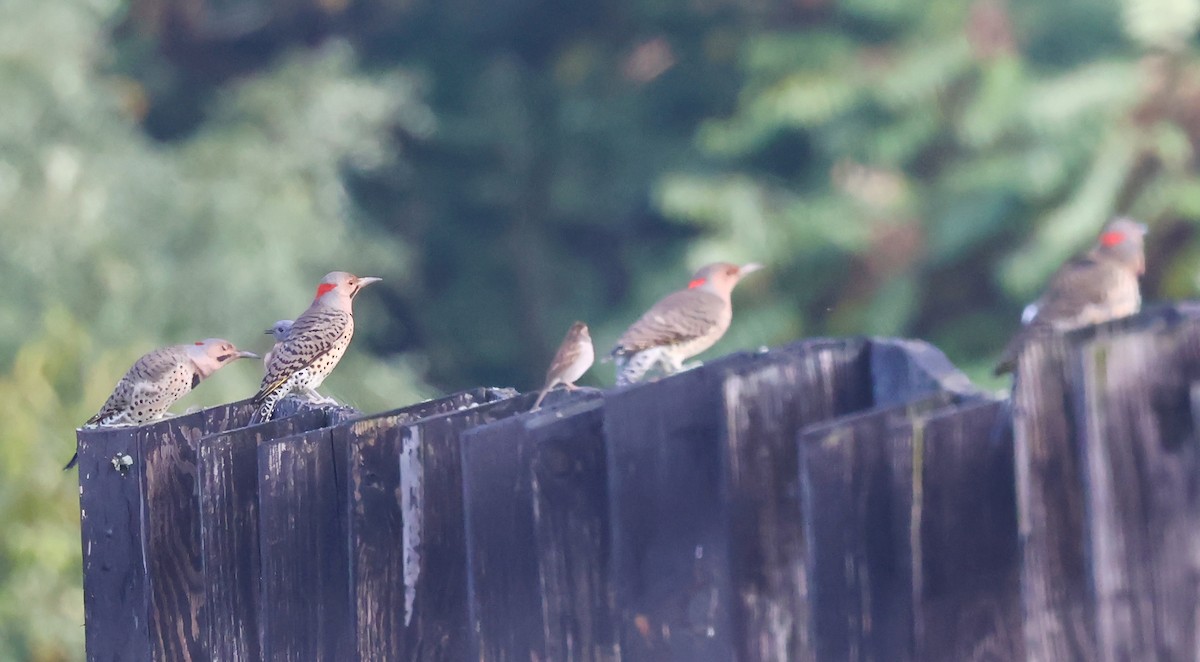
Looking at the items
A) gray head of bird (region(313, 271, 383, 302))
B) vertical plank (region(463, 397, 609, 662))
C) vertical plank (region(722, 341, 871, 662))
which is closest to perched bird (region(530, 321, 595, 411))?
gray head of bird (region(313, 271, 383, 302))

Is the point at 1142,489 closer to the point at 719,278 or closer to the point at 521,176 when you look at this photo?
the point at 719,278

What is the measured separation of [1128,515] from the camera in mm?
1401

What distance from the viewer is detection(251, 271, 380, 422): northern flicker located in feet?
17.4

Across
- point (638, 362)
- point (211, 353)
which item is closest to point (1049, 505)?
point (638, 362)

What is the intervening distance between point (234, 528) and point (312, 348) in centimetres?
301

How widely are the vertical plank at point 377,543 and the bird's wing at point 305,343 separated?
270 centimetres

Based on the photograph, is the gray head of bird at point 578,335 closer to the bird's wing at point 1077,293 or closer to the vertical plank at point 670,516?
the bird's wing at point 1077,293

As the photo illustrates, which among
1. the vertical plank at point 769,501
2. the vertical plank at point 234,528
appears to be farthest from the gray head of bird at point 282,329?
the vertical plank at point 769,501

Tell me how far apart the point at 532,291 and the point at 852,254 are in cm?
537

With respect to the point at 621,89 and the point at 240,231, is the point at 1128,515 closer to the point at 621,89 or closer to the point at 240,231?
the point at 240,231

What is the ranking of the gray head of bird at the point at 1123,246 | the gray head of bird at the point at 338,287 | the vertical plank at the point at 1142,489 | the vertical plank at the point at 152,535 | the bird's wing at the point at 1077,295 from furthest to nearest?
1. the gray head of bird at the point at 338,287
2. the gray head of bird at the point at 1123,246
3. the bird's wing at the point at 1077,295
4. the vertical plank at the point at 152,535
5. the vertical plank at the point at 1142,489

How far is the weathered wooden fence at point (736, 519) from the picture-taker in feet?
4.65

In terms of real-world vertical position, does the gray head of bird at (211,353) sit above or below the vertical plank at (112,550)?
above

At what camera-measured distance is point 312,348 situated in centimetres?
554
